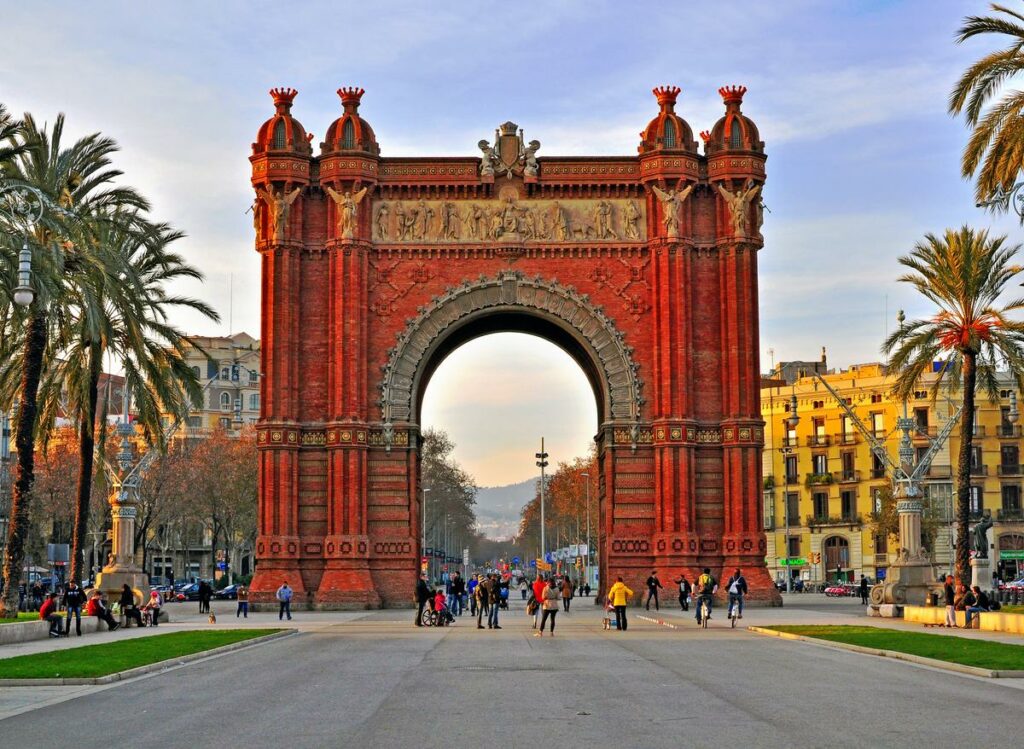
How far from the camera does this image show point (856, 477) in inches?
4154

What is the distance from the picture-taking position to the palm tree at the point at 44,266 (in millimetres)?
35156

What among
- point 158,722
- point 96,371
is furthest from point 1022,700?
point 96,371

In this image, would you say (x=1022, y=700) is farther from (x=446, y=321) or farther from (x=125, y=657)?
(x=446, y=321)

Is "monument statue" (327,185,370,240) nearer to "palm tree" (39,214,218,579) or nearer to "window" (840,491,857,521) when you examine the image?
"palm tree" (39,214,218,579)

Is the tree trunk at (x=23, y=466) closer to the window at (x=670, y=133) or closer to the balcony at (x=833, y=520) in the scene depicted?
the window at (x=670, y=133)

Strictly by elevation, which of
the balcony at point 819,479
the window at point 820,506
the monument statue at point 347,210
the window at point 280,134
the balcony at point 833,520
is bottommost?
the balcony at point 833,520

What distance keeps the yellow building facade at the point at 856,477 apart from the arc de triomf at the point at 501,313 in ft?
135

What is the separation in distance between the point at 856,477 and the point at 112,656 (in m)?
83.5

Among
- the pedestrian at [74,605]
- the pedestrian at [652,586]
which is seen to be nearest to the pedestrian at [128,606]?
the pedestrian at [74,605]

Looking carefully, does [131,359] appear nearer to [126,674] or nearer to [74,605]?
[74,605]

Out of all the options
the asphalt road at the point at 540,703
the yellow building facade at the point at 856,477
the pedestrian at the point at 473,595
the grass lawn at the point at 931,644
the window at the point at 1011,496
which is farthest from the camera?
the window at the point at 1011,496

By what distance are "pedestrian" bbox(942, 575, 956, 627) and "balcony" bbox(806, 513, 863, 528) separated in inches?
2293

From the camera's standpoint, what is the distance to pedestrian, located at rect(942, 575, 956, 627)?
40.4 metres

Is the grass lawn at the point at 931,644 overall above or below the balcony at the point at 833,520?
below
